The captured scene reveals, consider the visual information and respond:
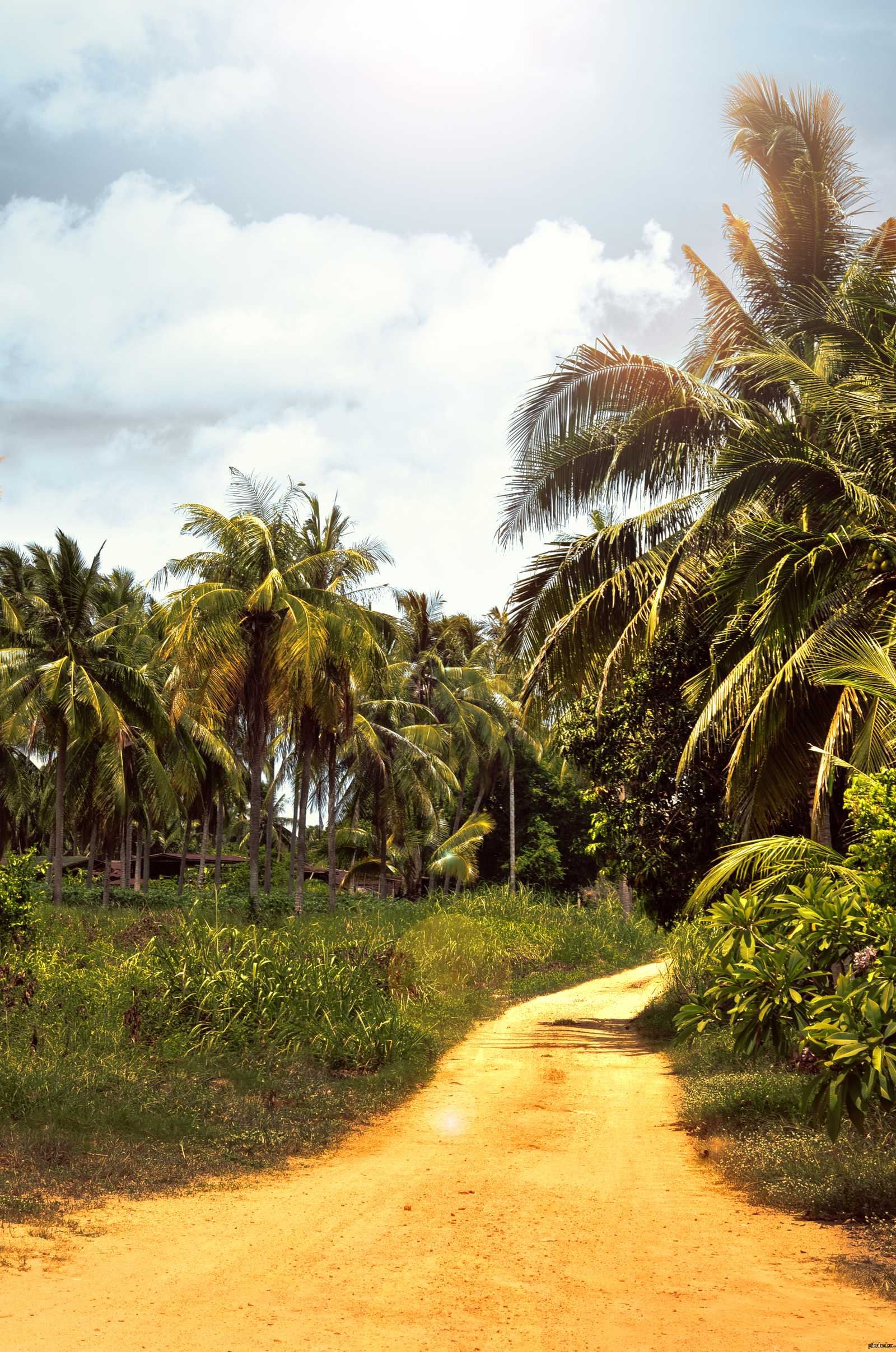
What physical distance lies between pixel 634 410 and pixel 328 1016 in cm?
771

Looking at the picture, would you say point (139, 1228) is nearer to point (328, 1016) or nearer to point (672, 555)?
point (328, 1016)

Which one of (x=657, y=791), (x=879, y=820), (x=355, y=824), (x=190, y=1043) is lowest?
(x=190, y=1043)

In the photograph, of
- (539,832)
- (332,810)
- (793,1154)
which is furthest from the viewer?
(539,832)

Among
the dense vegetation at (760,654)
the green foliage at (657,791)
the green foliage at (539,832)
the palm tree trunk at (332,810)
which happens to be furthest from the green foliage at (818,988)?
the green foliage at (539,832)

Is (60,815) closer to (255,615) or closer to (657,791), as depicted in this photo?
(255,615)

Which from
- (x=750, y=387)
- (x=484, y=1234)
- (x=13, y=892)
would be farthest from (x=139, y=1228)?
(x=750, y=387)

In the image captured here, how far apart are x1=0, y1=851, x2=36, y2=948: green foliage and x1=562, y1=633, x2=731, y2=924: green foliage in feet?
22.2

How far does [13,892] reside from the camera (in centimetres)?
912

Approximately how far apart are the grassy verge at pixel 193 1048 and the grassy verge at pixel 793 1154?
2.73 m

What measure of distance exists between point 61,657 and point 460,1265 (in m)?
20.1

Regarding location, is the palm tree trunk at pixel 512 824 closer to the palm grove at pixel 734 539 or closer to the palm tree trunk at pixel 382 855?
the palm tree trunk at pixel 382 855

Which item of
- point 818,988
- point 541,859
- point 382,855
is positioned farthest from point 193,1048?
point 541,859

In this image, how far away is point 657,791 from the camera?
39.9ft

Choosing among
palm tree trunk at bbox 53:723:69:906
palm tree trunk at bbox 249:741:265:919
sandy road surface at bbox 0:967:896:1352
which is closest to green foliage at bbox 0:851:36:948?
sandy road surface at bbox 0:967:896:1352
